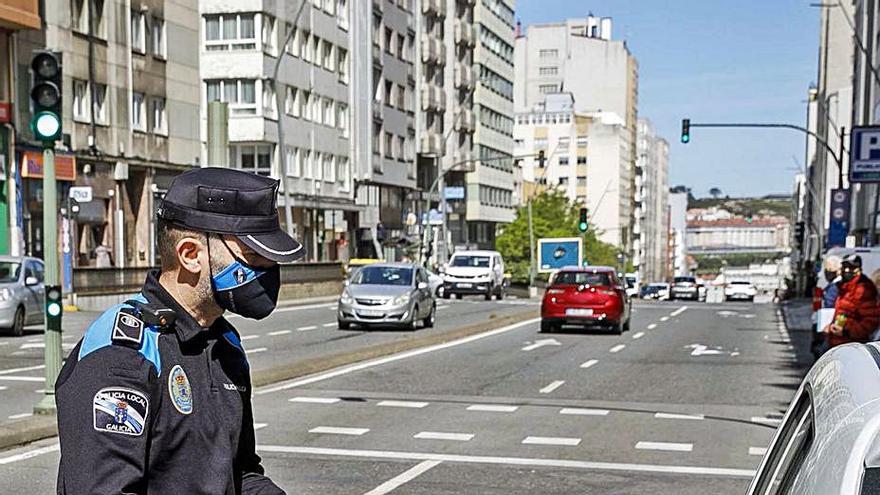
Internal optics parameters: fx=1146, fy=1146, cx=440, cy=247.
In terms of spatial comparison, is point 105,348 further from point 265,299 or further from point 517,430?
point 517,430

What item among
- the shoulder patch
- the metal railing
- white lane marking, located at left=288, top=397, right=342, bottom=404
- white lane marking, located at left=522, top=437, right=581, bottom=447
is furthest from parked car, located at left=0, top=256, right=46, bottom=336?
the shoulder patch

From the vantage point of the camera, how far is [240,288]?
2.76 m

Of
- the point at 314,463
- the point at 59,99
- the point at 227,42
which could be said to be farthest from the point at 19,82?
the point at 314,463

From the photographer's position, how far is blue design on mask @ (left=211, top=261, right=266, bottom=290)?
2.76 m

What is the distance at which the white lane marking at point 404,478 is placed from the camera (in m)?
8.20

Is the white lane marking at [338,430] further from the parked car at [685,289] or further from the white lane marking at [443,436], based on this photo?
the parked car at [685,289]

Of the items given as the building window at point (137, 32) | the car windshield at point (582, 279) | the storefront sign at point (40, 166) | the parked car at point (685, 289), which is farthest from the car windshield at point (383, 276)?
the parked car at point (685, 289)

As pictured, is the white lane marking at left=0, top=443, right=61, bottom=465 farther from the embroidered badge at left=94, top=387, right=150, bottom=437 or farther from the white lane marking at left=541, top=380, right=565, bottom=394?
the embroidered badge at left=94, top=387, right=150, bottom=437

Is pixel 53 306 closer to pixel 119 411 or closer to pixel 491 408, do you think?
pixel 491 408

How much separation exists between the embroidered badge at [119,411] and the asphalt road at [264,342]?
9.45 metres

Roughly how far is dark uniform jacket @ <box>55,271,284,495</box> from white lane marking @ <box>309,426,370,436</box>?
8.14 m

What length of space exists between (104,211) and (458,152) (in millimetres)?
47929

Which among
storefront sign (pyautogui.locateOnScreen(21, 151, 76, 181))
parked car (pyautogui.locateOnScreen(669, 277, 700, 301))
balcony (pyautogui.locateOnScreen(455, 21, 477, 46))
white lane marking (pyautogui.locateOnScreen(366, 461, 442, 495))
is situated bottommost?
parked car (pyautogui.locateOnScreen(669, 277, 700, 301))

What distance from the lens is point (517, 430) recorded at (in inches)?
446
